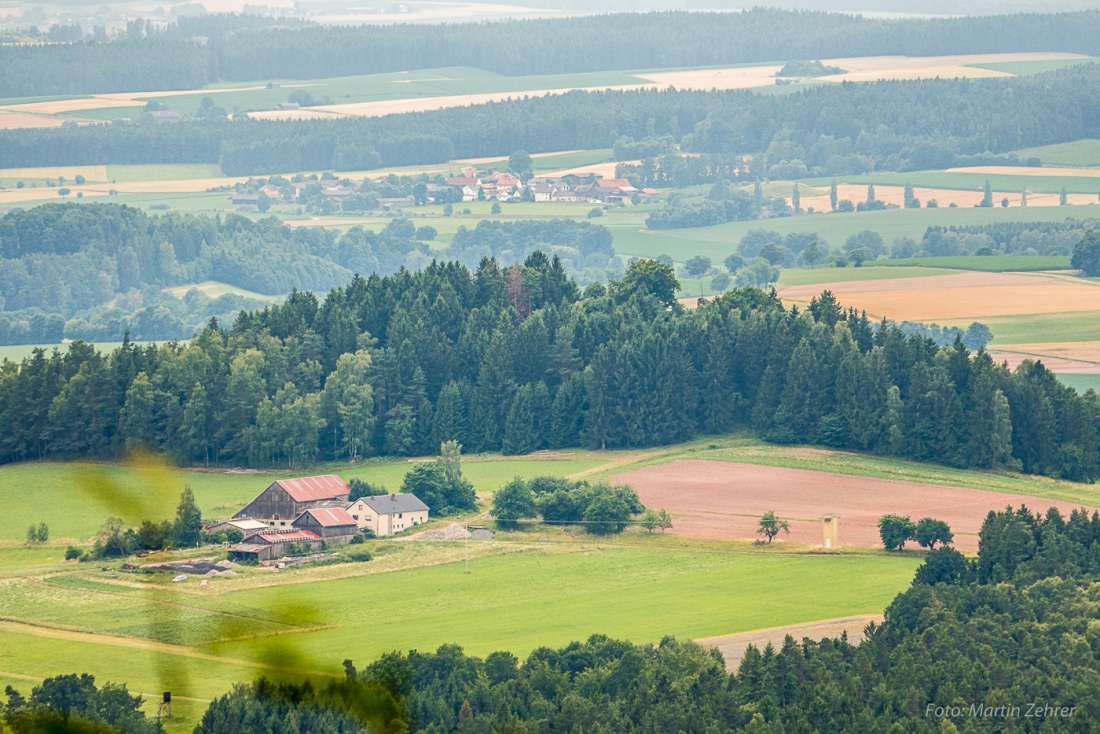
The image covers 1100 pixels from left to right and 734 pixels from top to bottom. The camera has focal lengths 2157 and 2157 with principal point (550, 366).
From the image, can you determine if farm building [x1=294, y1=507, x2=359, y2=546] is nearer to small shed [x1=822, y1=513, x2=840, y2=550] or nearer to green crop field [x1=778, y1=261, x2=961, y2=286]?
small shed [x1=822, y1=513, x2=840, y2=550]

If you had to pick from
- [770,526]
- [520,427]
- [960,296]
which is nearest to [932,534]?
[770,526]

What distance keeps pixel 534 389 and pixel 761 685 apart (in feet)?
164

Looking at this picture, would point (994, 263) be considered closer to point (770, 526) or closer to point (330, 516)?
point (770, 526)

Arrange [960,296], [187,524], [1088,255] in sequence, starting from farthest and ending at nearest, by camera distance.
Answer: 1. [1088,255]
2. [960,296]
3. [187,524]

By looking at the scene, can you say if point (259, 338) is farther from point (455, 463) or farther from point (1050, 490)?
point (1050, 490)

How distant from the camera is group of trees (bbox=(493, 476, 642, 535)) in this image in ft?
301

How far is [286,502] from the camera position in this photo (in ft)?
303

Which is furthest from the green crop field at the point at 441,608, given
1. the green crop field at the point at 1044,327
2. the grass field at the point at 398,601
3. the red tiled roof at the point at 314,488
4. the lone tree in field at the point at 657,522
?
the green crop field at the point at 1044,327

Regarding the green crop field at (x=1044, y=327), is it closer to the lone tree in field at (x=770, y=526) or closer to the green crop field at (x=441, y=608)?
the lone tree in field at (x=770, y=526)

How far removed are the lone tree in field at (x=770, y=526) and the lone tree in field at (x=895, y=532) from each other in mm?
4326

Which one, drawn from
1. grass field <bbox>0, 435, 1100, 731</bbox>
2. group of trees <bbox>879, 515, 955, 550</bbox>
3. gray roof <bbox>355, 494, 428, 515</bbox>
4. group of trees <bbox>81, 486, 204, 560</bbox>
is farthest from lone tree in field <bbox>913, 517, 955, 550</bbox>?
group of trees <bbox>81, 486, 204, 560</bbox>

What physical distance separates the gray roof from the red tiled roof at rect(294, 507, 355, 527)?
1.09m

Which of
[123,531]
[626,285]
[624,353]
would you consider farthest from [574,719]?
[626,285]

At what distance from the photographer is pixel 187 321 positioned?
170 metres
